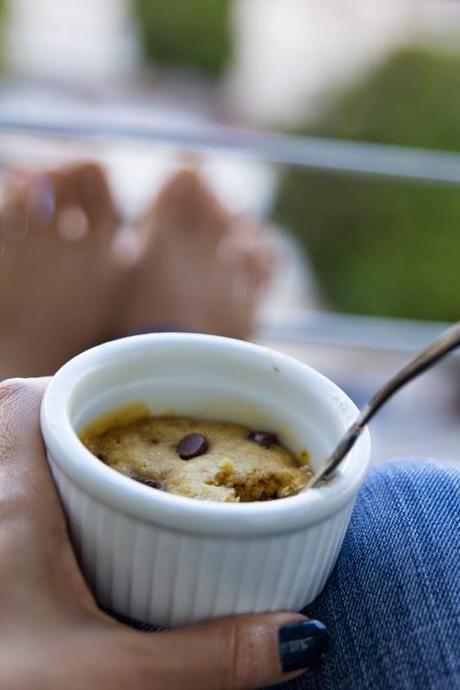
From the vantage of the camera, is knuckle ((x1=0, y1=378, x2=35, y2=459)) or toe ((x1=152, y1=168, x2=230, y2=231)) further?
toe ((x1=152, y1=168, x2=230, y2=231))

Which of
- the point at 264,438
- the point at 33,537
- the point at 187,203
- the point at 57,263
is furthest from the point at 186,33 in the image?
→ the point at 33,537

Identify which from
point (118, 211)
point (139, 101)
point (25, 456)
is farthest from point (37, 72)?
point (25, 456)

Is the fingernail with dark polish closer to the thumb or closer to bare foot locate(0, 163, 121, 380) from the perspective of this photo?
the thumb

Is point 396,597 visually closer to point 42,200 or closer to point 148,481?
point 148,481

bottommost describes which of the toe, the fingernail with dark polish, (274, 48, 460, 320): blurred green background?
(274, 48, 460, 320): blurred green background

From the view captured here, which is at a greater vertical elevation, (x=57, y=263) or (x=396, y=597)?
(x=396, y=597)

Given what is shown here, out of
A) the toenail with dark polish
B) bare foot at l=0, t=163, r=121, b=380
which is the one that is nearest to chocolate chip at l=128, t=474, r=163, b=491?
bare foot at l=0, t=163, r=121, b=380
